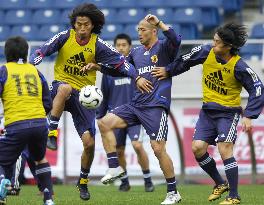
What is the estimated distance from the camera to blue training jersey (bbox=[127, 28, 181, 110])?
9906 mm

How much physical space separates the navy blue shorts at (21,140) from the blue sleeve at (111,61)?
1.99 meters

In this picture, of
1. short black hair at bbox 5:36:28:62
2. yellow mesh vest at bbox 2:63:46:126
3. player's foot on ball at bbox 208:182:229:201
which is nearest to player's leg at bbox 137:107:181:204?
player's foot on ball at bbox 208:182:229:201

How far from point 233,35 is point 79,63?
72.7 inches

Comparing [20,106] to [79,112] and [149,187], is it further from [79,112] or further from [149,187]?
[149,187]

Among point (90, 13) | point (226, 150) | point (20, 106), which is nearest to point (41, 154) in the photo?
point (20, 106)

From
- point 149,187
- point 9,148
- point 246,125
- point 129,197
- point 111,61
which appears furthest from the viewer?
Result: point 149,187

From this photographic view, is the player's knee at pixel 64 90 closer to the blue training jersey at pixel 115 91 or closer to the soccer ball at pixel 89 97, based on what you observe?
the soccer ball at pixel 89 97

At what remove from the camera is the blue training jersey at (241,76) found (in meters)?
9.49

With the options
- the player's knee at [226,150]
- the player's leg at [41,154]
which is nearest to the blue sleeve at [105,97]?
the player's knee at [226,150]

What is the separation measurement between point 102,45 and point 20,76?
6.81ft

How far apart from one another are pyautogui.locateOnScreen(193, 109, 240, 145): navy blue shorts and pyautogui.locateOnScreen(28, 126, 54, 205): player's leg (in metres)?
2.24

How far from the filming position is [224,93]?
9773 mm

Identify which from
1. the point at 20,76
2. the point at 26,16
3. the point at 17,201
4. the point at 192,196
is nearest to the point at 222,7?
the point at 26,16

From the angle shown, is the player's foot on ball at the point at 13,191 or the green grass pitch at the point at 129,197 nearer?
the green grass pitch at the point at 129,197
